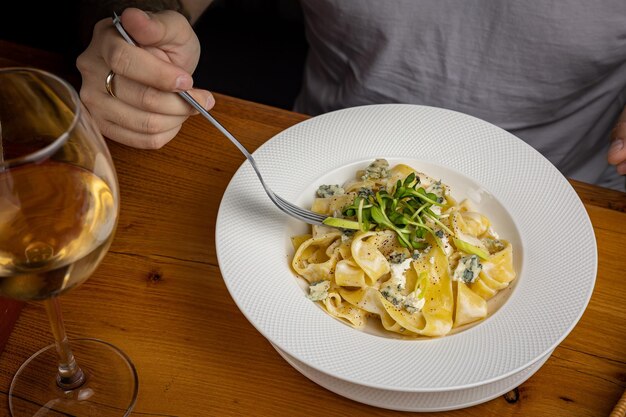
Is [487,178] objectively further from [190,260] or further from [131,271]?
[131,271]

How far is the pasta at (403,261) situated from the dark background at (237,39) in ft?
6.99

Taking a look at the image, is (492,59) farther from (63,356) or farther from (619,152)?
(63,356)

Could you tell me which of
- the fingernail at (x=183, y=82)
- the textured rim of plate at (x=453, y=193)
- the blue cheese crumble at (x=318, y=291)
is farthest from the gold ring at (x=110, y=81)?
the blue cheese crumble at (x=318, y=291)

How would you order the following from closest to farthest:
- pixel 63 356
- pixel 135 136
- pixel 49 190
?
pixel 49 190 < pixel 63 356 < pixel 135 136

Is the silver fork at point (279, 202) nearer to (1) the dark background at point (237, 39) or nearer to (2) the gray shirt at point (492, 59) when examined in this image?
(2) the gray shirt at point (492, 59)

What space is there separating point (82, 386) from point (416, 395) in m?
0.52

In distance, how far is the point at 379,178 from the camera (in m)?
1.41

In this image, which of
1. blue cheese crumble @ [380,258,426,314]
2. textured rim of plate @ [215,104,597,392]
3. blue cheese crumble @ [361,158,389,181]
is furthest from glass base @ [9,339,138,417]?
blue cheese crumble @ [361,158,389,181]

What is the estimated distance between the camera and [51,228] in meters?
0.85

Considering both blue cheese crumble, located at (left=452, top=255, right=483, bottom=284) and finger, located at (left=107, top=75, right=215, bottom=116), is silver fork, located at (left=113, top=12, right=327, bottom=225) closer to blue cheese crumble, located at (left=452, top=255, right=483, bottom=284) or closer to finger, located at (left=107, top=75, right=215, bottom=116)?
finger, located at (left=107, top=75, right=215, bottom=116)

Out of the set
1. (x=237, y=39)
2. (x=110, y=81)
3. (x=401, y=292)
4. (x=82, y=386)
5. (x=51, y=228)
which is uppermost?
(x=51, y=228)

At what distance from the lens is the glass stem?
99 cm

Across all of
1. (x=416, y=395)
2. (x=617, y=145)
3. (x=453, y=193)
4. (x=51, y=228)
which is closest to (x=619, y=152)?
(x=617, y=145)

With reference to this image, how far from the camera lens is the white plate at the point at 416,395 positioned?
1122mm
